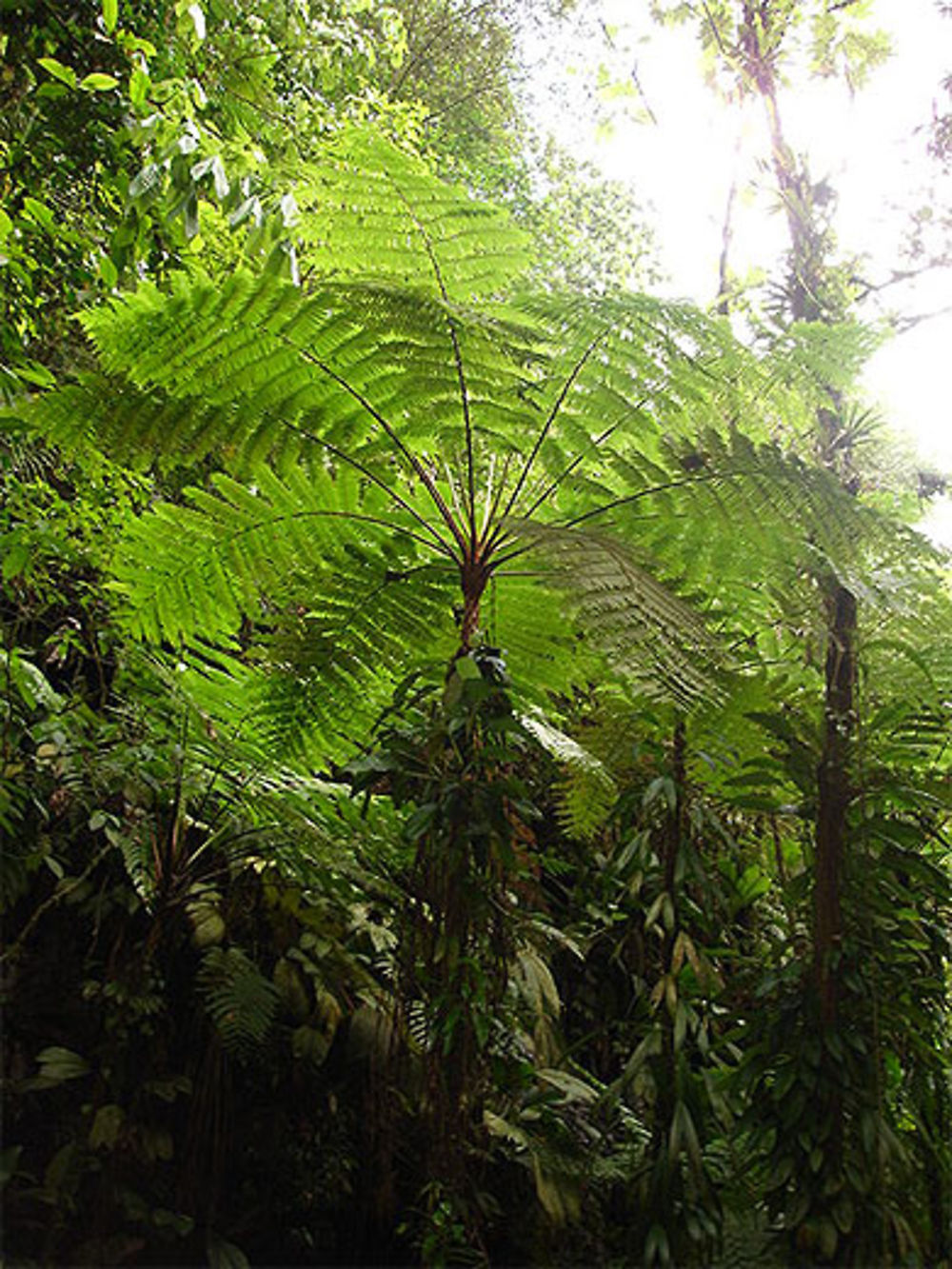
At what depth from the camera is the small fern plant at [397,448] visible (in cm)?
146

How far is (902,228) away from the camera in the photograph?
3.86 m

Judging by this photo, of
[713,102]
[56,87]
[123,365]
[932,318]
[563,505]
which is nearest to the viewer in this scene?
[123,365]

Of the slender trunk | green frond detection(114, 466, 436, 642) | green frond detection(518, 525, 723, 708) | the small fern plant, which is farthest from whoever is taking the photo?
green frond detection(114, 466, 436, 642)

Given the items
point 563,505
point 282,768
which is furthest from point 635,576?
point 282,768

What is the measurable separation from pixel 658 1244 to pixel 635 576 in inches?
37.4

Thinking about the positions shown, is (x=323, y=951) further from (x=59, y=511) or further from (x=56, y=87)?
(x=56, y=87)

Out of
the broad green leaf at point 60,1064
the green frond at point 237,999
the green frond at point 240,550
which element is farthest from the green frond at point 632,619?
the broad green leaf at point 60,1064

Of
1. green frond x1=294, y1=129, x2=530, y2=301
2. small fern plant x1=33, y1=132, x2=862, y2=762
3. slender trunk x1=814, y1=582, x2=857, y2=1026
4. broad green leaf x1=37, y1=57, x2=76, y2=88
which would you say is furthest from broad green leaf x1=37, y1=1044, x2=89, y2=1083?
broad green leaf x1=37, y1=57, x2=76, y2=88

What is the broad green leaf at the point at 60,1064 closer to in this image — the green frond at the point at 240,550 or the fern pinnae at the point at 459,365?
the green frond at the point at 240,550

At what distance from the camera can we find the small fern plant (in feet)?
4.77

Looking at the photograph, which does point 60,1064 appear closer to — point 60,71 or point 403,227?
point 403,227

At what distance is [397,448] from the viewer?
1.65 metres

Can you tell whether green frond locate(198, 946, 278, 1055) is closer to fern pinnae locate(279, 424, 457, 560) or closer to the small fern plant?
the small fern plant

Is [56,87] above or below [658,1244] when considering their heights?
above
